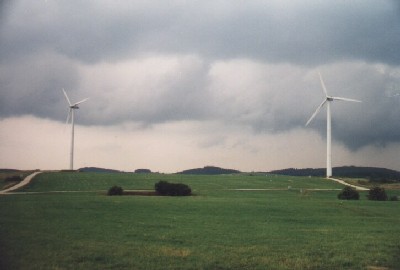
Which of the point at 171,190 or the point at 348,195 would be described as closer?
the point at 348,195

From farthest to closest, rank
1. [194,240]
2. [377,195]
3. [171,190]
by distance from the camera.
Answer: [171,190] → [377,195] → [194,240]

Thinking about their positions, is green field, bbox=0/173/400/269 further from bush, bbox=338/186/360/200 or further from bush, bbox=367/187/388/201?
bush, bbox=367/187/388/201

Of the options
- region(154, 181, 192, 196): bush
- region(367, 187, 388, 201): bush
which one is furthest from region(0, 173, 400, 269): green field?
region(154, 181, 192, 196): bush

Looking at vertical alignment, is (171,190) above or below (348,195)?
above

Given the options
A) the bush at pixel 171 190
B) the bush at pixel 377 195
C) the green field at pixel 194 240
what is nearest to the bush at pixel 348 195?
the bush at pixel 377 195

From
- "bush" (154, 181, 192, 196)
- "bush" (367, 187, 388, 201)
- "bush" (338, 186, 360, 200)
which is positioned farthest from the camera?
"bush" (154, 181, 192, 196)

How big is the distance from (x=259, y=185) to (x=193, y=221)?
70.4 m

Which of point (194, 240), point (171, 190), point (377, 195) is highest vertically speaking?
point (171, 190)

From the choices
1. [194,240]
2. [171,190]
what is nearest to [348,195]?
[171,190]

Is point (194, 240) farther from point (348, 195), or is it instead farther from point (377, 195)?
point (377, 195)

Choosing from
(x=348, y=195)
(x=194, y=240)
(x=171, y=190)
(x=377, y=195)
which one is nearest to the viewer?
(x=194, y=240)

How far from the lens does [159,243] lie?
23.8 meters

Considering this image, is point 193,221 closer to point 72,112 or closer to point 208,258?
point 208,258

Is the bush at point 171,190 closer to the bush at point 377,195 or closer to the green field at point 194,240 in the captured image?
the bush at point 377,195
